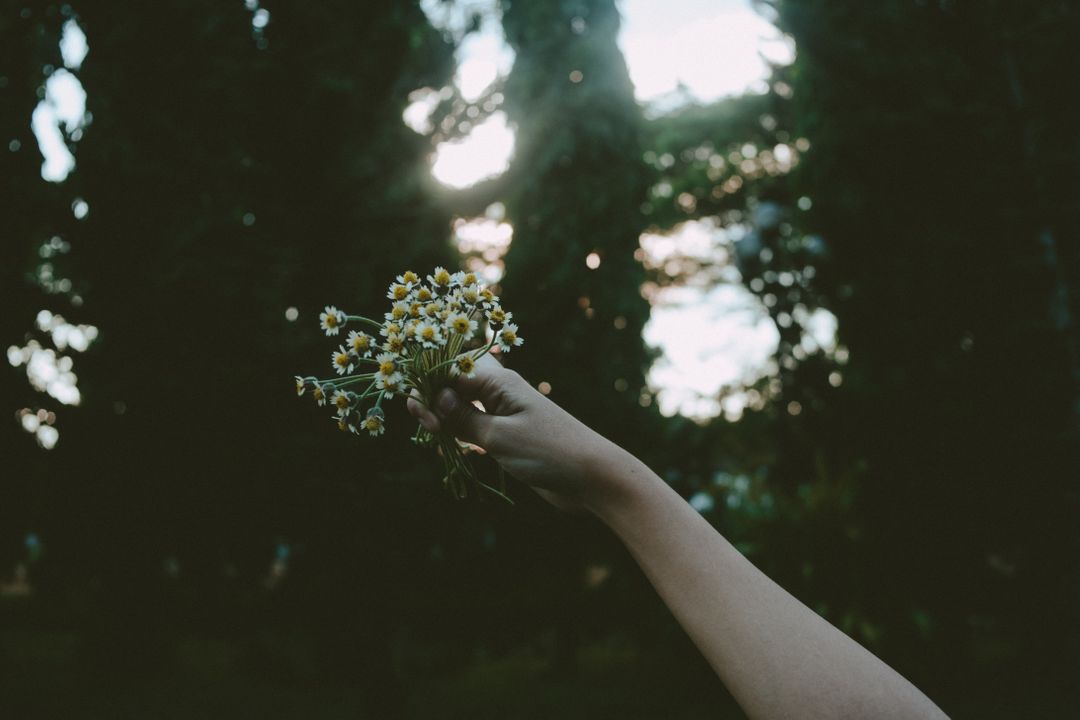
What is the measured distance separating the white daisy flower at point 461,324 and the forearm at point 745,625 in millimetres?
730

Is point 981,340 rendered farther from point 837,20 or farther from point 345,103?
point 345,103

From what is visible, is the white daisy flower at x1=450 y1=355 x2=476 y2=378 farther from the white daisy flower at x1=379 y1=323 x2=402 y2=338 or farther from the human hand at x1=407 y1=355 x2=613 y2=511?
the white daisy flower at x1=379 y1=323 x2=402 y2=338

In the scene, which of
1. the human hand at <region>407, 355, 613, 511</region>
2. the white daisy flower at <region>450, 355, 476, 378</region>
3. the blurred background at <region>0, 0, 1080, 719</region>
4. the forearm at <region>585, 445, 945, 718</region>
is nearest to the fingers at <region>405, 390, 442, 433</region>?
the human hand at <region>407, 355, 613, 511</region>

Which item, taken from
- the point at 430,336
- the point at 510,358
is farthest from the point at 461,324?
the point at 510,358

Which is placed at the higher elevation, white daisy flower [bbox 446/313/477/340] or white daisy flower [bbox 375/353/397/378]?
white daisy flower [bbox 446/313/477/340]

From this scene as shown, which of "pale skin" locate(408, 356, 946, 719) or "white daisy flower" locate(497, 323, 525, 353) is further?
"white daisy flower" locate(497, 323, 525, 353)

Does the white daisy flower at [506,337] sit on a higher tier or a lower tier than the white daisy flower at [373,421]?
higher

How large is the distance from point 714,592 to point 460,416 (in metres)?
0.79

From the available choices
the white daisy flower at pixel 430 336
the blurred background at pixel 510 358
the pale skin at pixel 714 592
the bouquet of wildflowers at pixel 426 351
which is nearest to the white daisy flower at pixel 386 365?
the bouquet of wildflowers at pixel 426 351

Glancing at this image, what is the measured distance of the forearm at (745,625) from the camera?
98cm

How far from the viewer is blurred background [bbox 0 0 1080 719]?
5.35 m

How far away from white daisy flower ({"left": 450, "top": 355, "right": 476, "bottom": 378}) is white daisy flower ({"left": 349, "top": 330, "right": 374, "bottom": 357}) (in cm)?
38

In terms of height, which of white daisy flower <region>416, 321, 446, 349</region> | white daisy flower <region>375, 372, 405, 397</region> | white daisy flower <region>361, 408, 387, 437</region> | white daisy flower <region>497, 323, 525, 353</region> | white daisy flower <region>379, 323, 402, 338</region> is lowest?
white daisy flower <region>361, 408, 387, 437</region>

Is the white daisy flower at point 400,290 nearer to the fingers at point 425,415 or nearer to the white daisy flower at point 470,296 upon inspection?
the white daisy flower at point 470,296
